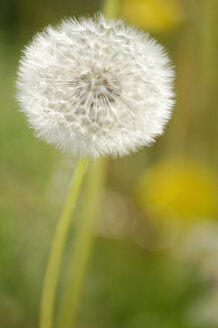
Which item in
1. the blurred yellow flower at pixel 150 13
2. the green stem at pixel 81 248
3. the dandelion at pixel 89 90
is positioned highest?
the blurred yellow flower at pixel 150 13

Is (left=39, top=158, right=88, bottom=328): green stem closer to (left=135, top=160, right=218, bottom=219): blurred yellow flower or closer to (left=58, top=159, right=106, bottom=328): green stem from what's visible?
(left=58, top=159, right=106, bottom=328): green stem

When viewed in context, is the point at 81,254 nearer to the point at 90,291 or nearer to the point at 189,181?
the point at 90,291

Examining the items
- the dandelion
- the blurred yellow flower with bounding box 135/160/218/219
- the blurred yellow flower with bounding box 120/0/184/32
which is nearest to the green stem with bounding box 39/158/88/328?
the dandelion

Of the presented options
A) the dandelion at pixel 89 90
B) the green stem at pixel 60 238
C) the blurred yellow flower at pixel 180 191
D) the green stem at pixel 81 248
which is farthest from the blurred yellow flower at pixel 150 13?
the green stem at pixel 60 238

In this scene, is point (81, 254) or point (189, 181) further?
point (189, 181)

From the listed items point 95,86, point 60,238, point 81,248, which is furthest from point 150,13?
point 60,238

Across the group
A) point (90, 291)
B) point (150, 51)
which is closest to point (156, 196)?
point (90, 291)

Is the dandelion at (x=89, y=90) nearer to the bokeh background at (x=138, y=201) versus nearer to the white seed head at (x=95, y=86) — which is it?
the white seed head at (x=95, y=86)
